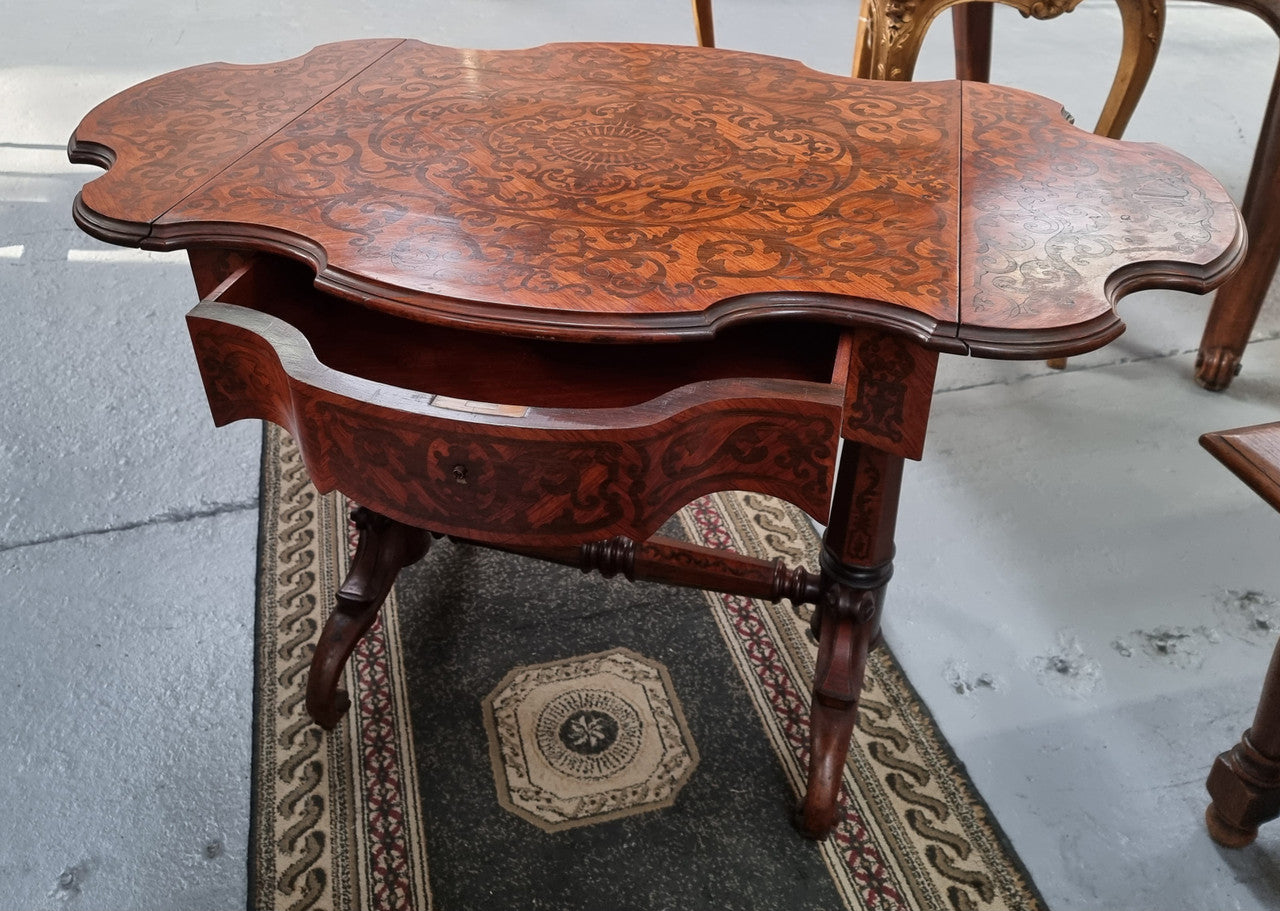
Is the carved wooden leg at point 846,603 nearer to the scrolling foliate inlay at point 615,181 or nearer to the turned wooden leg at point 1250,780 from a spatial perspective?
the scrolling foliate inlay at point 615,181

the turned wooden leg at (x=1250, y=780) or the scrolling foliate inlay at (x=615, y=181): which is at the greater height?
the scrolling foliate inlay at (x=615, y=181)

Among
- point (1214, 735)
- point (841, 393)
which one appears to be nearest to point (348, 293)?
point (841, 393)

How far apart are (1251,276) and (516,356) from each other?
142cm

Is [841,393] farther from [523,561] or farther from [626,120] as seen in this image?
[523,561]

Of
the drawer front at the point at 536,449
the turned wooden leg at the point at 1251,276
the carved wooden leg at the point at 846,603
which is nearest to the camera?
the drawer front at the point at 536,449

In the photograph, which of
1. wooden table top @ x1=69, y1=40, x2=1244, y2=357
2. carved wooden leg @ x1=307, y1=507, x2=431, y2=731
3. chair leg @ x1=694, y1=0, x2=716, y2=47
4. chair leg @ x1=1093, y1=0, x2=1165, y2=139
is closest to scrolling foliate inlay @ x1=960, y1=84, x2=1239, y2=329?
wooden table top @ x1=69, y1=40, x2=1244, y2=357

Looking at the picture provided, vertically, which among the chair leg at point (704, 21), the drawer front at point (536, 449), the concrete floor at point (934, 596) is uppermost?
the drawer front at point (536, 449)

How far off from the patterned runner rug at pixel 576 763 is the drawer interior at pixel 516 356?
463 mm

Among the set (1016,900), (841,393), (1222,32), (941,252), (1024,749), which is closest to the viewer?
(841,393)

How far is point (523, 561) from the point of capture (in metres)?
1.53

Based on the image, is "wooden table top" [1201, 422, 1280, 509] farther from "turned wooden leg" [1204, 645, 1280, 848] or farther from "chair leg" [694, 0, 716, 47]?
"chair leg" [694, 0, 716, 47]

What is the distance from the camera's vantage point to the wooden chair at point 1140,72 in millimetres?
1531

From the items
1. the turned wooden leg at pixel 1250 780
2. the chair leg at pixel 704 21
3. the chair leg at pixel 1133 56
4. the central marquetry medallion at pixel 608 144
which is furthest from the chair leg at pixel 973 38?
the turned wooden leg at pixel 1250 780

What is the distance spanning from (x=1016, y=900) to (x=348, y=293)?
88cm
